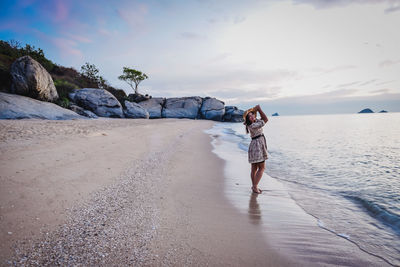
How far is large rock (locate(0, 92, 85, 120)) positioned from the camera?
1120 cm

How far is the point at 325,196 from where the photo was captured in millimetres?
4945

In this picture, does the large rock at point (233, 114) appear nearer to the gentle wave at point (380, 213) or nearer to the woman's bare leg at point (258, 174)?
the gentle wave at point (380, 213)

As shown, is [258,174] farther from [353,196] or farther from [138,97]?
[138,97]

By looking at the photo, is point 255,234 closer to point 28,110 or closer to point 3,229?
point 3,229

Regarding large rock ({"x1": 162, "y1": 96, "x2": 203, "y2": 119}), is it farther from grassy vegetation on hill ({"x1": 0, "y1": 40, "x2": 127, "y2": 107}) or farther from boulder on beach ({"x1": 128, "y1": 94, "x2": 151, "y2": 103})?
grassy vegetation on hill ({"x1": 0, "y1": 40, "x2": 127, "y2": 107})

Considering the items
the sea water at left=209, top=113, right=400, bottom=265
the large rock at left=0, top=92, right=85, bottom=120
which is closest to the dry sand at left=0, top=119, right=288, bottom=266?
the sea water at left=209, top=113, right=400, bottom=265

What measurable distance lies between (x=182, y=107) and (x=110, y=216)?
44474 mm

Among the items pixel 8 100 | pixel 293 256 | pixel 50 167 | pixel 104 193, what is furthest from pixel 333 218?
pixel 8 100

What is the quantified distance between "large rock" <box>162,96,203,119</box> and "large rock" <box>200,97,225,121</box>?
1.72 m

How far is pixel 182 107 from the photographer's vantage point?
4647cm

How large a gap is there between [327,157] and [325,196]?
622cm

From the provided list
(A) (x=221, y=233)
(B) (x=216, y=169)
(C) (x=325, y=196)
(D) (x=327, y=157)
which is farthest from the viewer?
(D) (x=327, y=157)

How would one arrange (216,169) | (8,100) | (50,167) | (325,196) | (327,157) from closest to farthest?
(50,167), (325,196), (216,169), (327,157), (8,100)

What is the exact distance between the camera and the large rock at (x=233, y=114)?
51500 mm
